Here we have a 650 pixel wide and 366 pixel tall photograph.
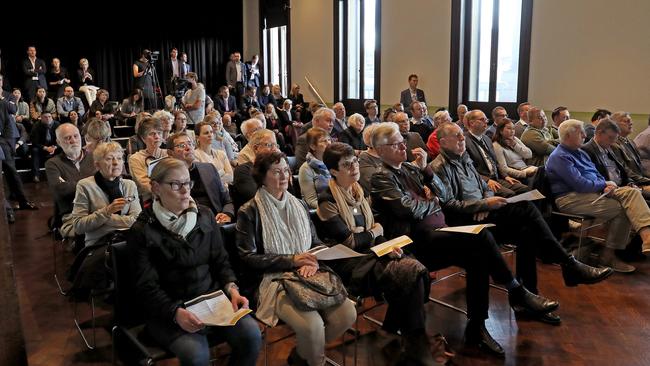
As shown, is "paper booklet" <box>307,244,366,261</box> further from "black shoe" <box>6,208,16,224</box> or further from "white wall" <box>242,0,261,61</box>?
"white wall" <box>242,0,261,61</box>

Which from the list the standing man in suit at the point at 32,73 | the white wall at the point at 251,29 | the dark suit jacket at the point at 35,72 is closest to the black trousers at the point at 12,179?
the standing man in suit at the point at 32,73

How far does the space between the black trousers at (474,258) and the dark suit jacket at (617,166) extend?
2058 millimetres

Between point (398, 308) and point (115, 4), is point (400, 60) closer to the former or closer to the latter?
point (115, 4)

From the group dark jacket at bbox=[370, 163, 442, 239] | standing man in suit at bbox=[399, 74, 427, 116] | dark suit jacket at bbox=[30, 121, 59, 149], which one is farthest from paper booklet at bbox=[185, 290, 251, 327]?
standing man in suit at bbox=[399, 74, 427, 116]

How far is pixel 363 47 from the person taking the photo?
39.0 feet

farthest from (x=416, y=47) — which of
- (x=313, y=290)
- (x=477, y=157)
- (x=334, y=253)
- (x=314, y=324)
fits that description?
(x=314, y=324)

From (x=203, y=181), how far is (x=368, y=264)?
1.51m

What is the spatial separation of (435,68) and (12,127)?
671 centimetres

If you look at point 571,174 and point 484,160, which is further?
point 484,160

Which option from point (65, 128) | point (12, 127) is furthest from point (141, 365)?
point (12, 127)

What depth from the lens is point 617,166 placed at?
4875 mm

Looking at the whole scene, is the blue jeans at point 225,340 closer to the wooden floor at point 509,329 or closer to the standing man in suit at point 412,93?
the wooden floor at point 509,329

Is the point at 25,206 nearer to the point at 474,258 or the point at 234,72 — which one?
the point at 474,258

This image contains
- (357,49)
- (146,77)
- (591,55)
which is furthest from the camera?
(357,49)
